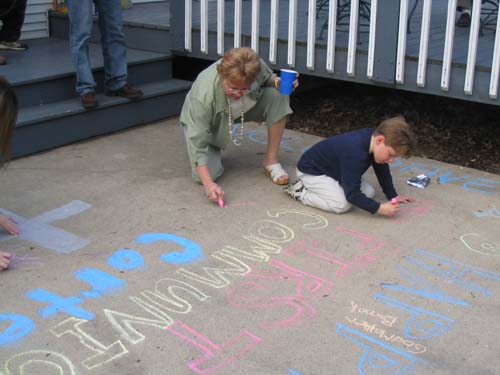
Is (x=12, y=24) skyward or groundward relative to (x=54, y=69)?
skyward

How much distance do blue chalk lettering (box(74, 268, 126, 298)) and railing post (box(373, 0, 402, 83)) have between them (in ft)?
8.92

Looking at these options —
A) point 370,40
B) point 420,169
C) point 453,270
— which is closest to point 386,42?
point 370,40

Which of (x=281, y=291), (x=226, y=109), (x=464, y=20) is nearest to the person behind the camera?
(x=281, y=291)

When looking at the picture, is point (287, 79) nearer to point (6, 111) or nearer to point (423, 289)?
point (423, 289)

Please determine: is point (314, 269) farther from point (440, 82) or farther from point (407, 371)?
point (440, 82)

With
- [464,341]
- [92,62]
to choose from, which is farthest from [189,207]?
[92,62]

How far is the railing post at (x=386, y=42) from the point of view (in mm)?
4672

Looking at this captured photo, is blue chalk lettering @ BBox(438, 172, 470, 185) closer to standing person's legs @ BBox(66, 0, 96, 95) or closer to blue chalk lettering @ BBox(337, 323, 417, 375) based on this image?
blue chalk lettering @ BBox(337, 323, 417, 375)

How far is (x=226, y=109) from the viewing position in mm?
4023

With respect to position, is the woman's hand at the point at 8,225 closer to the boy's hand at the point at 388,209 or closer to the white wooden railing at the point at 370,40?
the boy's hand at the point at 388,209

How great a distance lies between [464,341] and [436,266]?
63cm

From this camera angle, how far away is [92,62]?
18.3 feet

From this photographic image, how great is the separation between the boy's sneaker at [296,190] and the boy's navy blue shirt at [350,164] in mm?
110

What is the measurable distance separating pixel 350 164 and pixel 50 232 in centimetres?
162
